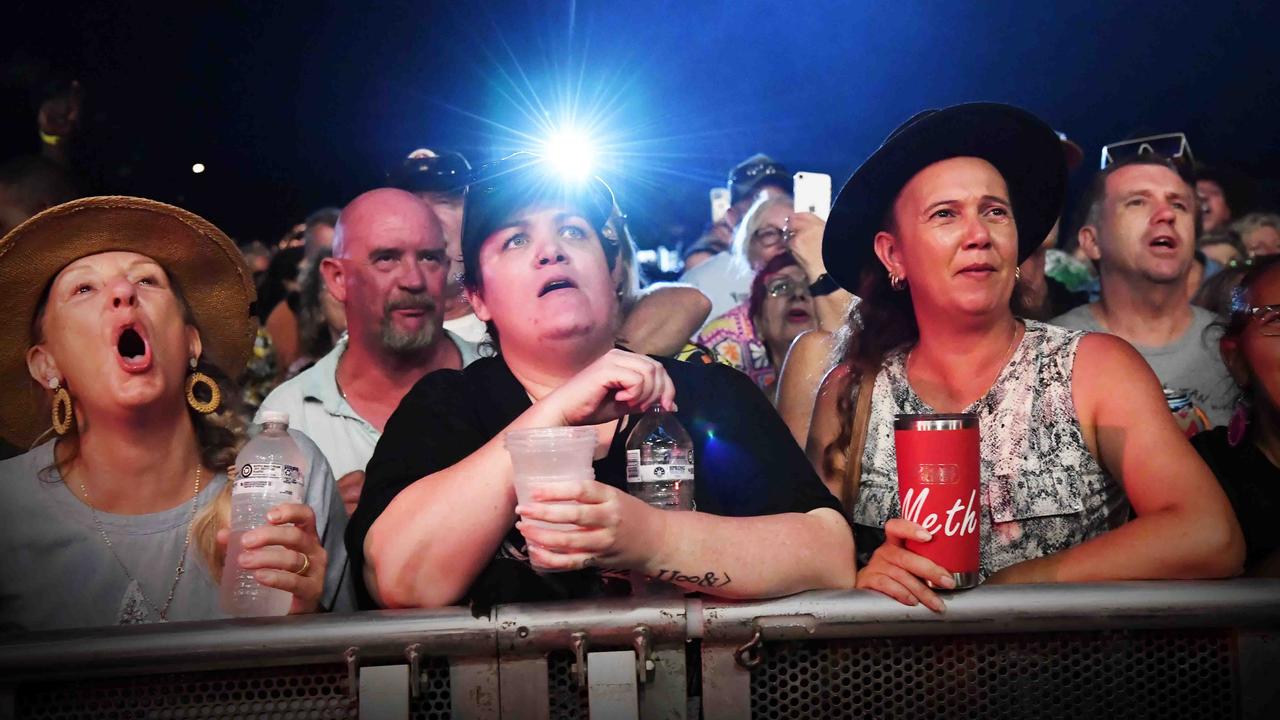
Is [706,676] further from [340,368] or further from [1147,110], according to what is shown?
[1147,110]

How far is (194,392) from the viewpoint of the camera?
8.77ft

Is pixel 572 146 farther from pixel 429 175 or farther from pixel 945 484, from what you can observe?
pixel 945 484

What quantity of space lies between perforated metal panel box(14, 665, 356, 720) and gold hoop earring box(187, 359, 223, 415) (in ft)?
3.36

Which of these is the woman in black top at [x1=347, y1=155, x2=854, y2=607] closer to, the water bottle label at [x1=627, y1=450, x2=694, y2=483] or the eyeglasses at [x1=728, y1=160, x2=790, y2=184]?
the water bottle label at [x1=627, y1=450, x2=694, y2=483]

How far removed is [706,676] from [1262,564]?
1.44 metres

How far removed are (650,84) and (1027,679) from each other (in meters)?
7.22

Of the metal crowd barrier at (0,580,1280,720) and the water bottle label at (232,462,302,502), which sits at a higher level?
the water bottle label at (232,462,302,502)

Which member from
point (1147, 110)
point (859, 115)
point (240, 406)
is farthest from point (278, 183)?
point (1147, 110)

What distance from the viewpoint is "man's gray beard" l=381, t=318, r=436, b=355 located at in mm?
3926

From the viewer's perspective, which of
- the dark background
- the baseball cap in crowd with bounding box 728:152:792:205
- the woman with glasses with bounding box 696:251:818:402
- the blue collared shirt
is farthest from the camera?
the dark background

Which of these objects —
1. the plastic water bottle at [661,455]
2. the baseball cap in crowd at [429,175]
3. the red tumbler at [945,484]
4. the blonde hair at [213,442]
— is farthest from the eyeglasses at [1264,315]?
the baseball cap in crowd at [429,175]

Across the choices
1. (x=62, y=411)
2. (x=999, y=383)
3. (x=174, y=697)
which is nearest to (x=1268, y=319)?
(x=999, y=383)

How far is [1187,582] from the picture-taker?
66.4 inches

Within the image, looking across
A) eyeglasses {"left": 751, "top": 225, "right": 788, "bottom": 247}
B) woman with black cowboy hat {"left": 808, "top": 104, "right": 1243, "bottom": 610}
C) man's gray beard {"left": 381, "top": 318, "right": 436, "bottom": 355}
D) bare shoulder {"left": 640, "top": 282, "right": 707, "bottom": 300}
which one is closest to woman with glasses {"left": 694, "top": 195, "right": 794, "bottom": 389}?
eyeglasses {"left": 751, "top": 225, "right": 788, "bottom": 247}
